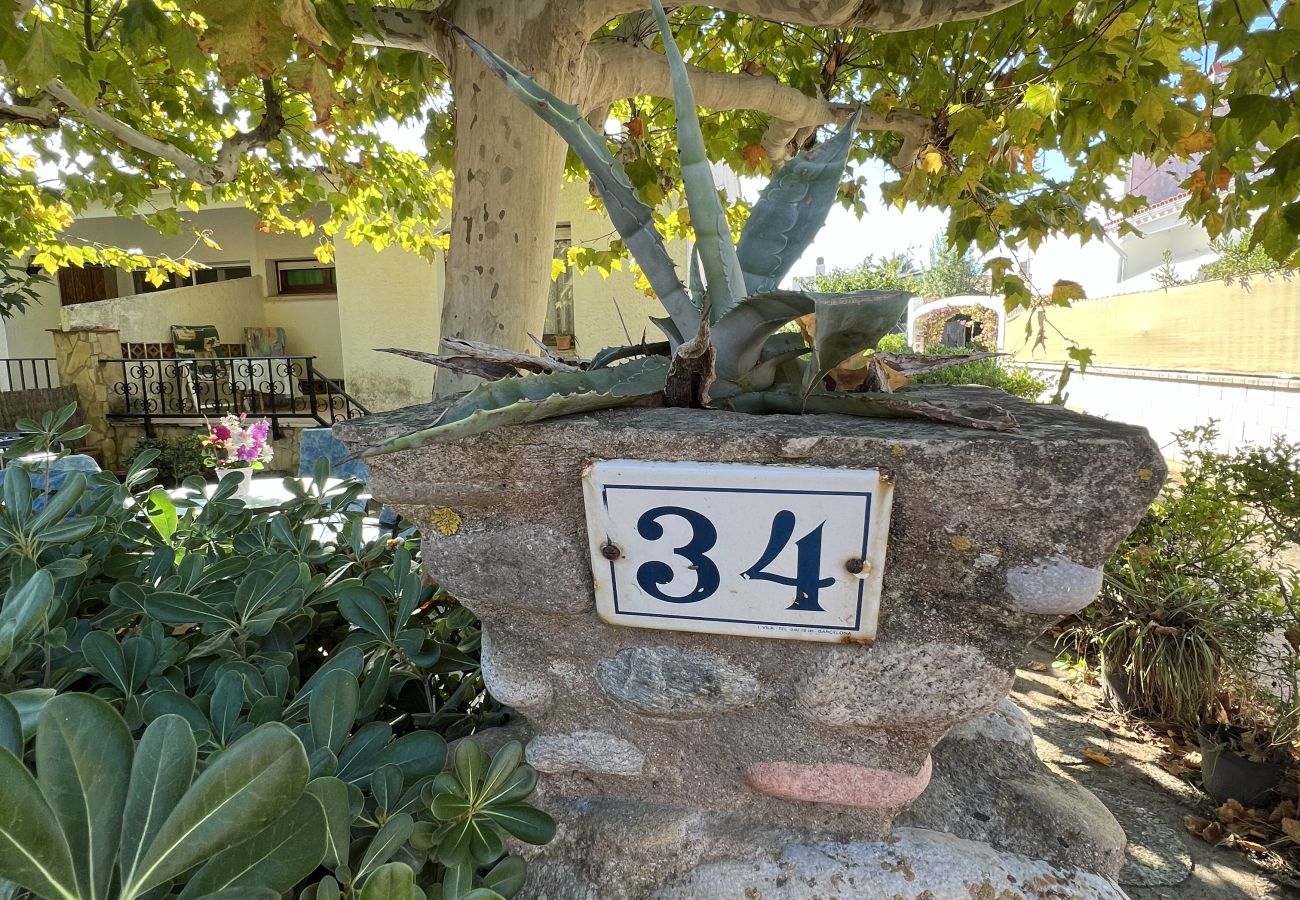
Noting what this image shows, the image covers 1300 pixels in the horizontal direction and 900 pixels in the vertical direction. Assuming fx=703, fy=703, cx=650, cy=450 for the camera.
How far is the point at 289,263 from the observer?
10.3m

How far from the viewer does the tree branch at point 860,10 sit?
1.96 meters

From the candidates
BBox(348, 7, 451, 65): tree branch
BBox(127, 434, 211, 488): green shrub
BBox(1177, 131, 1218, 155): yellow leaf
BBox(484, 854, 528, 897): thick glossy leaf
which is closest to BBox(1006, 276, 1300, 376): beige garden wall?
BBox(1177, 131, 1218, 155): yellow leaf

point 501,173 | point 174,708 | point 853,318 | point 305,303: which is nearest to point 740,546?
point 853,318

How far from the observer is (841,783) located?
0.96m

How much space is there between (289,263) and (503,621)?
434 inches

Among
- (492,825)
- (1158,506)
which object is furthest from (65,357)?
(1158,506)

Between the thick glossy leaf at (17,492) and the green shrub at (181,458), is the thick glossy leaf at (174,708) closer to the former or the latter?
the thick glossy leaf at (17,492)

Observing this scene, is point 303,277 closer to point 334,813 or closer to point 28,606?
point 28,606

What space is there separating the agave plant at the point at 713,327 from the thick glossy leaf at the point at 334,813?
33 cm

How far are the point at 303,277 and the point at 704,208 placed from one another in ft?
35.9

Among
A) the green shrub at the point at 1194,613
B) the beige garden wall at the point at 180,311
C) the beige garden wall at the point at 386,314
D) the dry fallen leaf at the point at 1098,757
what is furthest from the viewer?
the beige garden wall at the point at 180,311

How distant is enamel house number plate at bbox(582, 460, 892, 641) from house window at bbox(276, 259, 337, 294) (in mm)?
10743

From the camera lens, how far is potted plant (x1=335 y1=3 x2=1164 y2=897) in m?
0.80

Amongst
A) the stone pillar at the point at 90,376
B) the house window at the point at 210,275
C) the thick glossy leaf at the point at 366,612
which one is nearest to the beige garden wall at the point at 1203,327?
the thick glossy leaf at the point at 366,612
